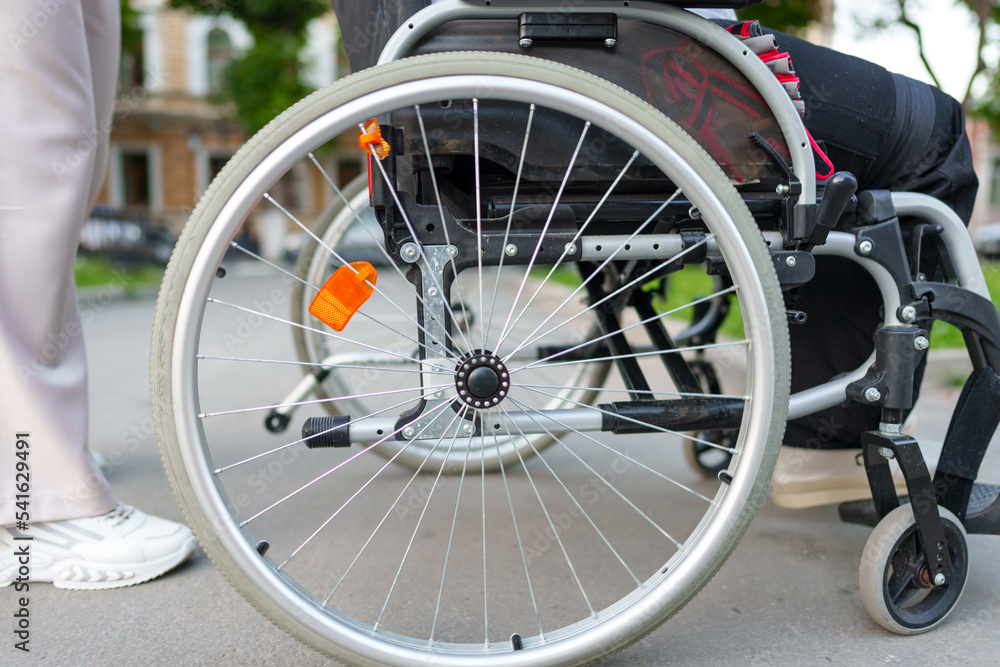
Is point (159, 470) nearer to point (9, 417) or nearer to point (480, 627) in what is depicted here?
point (9, 417)

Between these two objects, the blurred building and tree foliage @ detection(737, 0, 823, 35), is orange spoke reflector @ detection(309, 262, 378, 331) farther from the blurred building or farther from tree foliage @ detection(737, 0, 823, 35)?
the blurred building

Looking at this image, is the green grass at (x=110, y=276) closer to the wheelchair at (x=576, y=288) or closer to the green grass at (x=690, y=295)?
the green grass at (x=690, y=295)

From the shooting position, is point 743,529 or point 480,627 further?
A: point 480,627

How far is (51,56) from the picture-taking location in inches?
60.2

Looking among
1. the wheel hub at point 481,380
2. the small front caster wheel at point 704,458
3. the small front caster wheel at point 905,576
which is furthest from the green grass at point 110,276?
the small front caster wheel at point 905,576

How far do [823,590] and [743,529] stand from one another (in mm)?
606

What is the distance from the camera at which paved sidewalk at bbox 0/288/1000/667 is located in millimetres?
1347

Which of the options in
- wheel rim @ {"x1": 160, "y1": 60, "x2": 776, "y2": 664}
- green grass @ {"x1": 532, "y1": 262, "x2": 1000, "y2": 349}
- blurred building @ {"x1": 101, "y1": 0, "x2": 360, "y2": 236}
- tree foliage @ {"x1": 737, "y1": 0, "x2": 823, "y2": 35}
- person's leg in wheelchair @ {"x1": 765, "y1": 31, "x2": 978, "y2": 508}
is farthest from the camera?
blurred building @ {"x1": 101, "y1": 0, "x2": 360, "y2": 236}

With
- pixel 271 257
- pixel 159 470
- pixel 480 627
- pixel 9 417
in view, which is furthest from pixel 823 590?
pixel 271 257

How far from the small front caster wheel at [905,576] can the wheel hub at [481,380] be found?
2.55ft

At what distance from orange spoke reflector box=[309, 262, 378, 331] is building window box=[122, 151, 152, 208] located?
96.5 ft

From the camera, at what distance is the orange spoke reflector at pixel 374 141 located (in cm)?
112

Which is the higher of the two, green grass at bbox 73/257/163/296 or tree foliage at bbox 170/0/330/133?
tree foliage at bbox 170/0/330/133

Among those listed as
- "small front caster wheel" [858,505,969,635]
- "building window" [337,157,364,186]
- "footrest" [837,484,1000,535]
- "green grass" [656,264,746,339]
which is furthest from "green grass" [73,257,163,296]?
"building window" [337,157,364,186]
